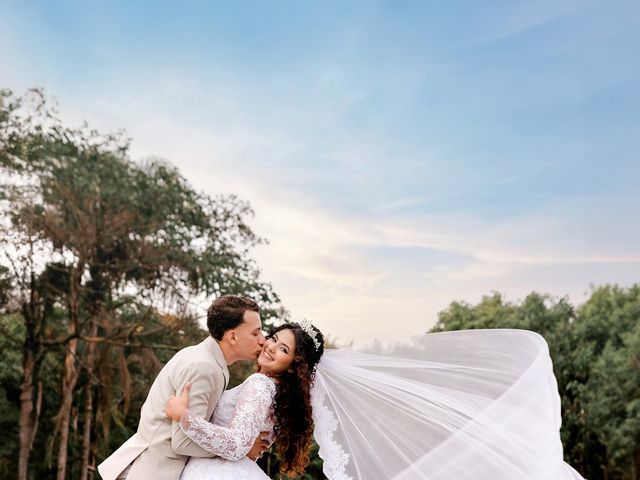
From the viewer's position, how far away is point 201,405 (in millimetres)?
3742

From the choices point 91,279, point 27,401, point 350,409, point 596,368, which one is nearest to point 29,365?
point 27,401

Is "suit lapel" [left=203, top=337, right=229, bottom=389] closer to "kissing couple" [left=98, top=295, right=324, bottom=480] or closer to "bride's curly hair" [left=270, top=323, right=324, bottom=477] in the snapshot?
"kissing couple" [left=98, top=295, right=324, bottom=480]

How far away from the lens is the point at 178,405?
12.0 ft

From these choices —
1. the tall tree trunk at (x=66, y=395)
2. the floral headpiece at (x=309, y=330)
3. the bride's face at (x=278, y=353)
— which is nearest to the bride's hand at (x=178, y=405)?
the bride's face at (x=278, y=353)

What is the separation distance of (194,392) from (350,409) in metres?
1.11

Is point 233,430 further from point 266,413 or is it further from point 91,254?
point 91,254

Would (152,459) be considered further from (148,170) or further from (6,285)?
(148,170)

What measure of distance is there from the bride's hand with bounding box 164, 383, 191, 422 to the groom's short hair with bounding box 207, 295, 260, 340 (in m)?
0.36

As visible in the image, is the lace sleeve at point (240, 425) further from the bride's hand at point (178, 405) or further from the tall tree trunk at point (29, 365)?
the tall tree trunk at point (29, 365)

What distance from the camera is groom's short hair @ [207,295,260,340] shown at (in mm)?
3979

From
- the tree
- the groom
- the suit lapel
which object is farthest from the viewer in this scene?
the tree

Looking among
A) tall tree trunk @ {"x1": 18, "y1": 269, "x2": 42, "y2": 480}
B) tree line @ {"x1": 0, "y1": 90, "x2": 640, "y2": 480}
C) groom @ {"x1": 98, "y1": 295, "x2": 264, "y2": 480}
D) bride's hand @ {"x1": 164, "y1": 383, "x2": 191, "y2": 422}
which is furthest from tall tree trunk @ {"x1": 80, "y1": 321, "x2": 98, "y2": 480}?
bride's hand @ {"x1": 164, "y1": 383, "x2": 191, "y2": 422}

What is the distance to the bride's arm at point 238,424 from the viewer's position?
367 cm

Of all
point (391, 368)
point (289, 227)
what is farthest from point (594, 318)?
point (391, 368)
